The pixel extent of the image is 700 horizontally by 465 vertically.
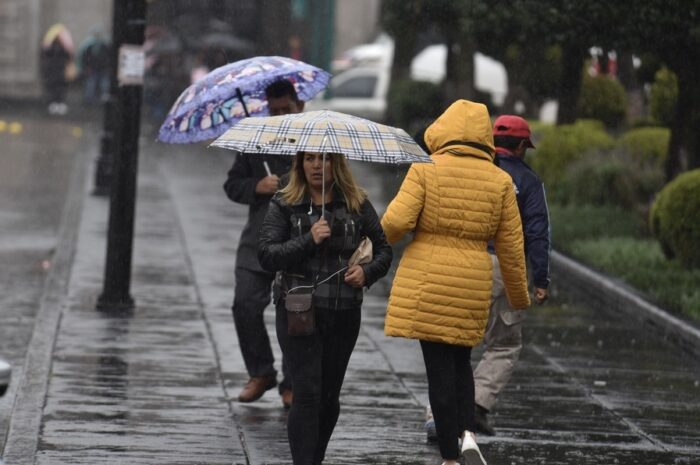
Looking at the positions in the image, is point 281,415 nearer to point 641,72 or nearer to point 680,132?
point 680,132

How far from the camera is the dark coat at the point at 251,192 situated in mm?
9344

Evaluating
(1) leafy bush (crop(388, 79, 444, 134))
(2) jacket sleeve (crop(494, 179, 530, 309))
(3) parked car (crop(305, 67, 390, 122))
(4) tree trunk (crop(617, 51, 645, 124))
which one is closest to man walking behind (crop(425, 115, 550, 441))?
(2) jacket sleeve (crop(494, 179, 530, 309))

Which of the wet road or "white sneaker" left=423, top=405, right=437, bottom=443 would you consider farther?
the wet road

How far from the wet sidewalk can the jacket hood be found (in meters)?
1.61

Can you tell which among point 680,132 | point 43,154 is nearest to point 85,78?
point 43,154

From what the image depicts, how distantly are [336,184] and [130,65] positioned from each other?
17.9 feet

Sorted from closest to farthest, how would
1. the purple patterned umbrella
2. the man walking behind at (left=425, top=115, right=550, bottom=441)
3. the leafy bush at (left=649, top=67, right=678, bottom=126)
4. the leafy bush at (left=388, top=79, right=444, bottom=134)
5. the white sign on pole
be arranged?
the man walking behind at (left=425, top=115, right=550, bottom=441) < the purple patterned umbrella < the white sign on pole < the leafy bush at (left=649, top=67, right=678, bottom=126) < the leafy bush at (left=388, top=79, right=444, bottom=134)

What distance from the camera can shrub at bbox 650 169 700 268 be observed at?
14.2 m

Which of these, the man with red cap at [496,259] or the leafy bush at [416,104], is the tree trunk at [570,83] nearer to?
the leafy bush at [416,104]

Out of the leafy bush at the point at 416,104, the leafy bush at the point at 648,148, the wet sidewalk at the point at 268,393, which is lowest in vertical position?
the leafy bush at the point at 416,104

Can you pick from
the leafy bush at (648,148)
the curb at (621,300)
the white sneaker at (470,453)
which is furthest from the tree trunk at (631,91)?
the white sneaker at (470,453)

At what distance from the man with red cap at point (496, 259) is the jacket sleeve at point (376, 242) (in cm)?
137

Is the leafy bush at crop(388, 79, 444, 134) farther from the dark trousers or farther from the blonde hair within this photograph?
the blonde hair

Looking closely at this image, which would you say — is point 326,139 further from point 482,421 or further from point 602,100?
point 602,100
